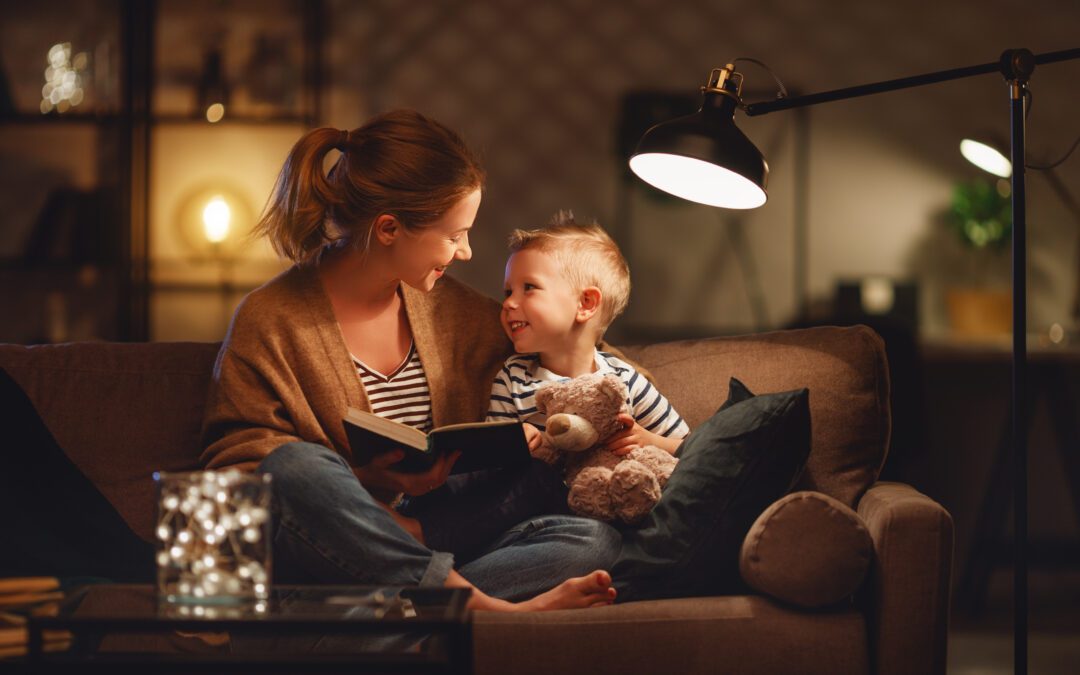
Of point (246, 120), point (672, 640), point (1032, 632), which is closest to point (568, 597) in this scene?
point (672, 640)

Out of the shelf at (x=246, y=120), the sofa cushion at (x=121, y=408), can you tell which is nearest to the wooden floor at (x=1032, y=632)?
the sofa cushion at (x=121, y=408)

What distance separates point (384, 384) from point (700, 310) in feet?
6.71

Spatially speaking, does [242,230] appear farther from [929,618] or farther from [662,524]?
[929,618]

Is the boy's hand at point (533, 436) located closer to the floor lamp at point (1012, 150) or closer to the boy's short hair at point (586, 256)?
the boy's short hair at point (586, 256)

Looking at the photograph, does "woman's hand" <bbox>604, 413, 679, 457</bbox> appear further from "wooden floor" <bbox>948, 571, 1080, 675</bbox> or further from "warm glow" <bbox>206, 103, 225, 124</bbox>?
"warm glow" <bbox>206, 103, 225, 124</bbox>

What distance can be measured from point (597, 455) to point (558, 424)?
11 centimetres

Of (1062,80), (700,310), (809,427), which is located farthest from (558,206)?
(809,427)

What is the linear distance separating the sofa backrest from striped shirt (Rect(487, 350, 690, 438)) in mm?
74

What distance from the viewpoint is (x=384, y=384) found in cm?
185

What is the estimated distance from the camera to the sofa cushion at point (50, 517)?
166 centimetres

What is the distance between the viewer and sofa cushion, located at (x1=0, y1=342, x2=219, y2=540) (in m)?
1.83

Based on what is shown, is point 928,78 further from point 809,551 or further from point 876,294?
point 876,294

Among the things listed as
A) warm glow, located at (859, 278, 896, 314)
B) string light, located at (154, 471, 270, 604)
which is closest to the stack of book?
string light, located at (154, 471, 270, 604)

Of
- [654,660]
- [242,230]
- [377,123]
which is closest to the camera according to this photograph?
[654,660]
